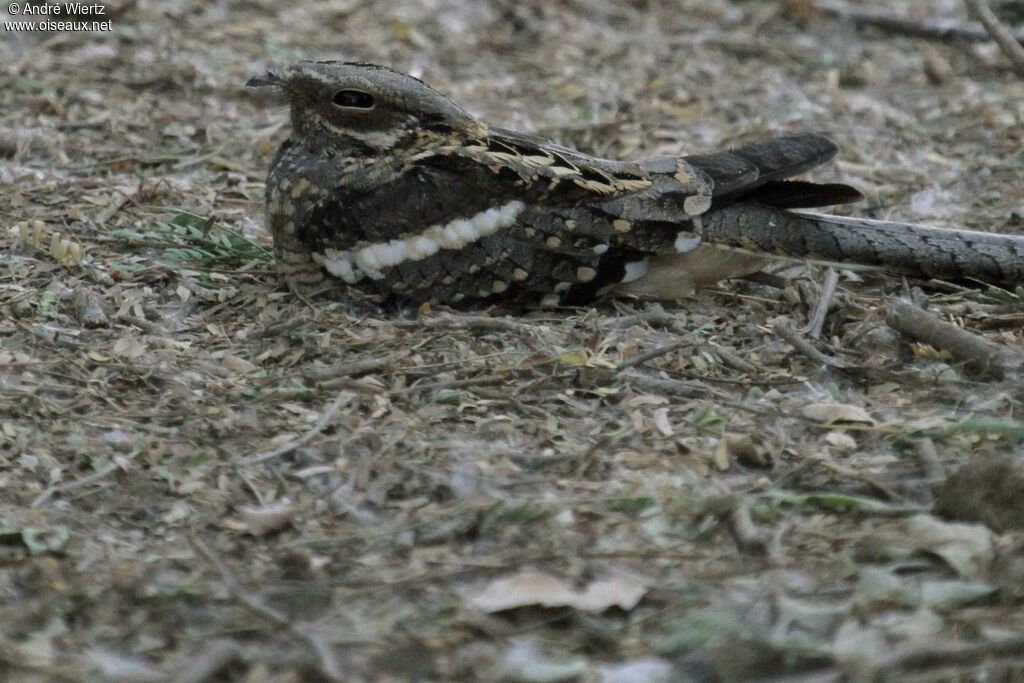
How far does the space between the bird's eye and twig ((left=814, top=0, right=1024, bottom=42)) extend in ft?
12.5

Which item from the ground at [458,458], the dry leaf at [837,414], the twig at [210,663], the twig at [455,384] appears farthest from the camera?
the twig at [455,384]

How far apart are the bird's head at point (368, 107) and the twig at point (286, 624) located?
1689 millimetres

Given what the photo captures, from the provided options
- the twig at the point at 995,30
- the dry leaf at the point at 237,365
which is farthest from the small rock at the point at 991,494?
Result: the twig at the point at 995,30

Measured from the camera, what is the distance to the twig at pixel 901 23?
6.68m

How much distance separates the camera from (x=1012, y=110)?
588 cm

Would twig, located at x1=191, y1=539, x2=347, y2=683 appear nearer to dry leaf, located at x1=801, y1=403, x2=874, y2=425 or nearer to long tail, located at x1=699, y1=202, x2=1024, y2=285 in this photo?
dry leaf, located at x1=801, y1=403, x2=874, y2=425

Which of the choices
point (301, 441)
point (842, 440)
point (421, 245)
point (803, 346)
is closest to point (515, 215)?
point (421, 245)

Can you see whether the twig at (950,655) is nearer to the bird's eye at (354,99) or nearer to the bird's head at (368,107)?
the bird's head at (368,107)

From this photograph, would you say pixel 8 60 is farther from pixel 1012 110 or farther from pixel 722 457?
pixel 1012 110

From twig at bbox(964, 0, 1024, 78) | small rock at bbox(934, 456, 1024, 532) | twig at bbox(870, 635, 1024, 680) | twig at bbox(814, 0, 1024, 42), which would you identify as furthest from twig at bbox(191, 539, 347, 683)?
twig at bbox(814, 0, 1024, 42)

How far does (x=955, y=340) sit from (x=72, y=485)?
2316 millimetres

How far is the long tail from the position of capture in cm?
404

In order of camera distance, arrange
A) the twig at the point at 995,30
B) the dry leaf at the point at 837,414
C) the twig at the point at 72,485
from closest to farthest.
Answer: the twig at the point at 72,485 < the dry leaf at the point at 837,414 < the twig at the point at 995,30

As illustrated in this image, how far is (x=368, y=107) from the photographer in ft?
13.1
